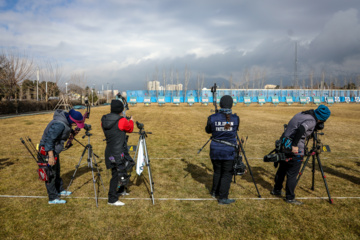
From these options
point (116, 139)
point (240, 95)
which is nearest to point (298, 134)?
point (116, 139)

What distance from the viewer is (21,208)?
4883 millimetres

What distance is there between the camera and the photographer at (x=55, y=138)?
4.64 metres

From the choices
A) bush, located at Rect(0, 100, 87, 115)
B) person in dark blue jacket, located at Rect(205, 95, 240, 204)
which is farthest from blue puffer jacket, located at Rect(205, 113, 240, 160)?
bush, located at Rect(0, 100, 87, 115)

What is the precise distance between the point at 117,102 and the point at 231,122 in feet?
7.76

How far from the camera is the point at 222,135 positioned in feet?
15.8

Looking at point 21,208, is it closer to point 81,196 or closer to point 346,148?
point 81,196

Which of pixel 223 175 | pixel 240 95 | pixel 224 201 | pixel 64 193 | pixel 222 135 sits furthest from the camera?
pixel 240 95

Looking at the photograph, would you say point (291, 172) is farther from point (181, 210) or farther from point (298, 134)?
point (181, 210)

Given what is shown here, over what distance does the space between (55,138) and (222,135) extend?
339 centimetres

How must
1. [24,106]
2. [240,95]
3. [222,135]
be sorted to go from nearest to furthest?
[222,135] → [24,106] → [240,95]

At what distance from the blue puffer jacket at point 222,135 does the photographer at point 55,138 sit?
2.87 m

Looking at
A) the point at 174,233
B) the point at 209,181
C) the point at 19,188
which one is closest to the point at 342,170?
the point at 209,181

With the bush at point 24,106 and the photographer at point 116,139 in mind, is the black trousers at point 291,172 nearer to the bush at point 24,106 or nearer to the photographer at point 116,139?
the photographer at point 116,139

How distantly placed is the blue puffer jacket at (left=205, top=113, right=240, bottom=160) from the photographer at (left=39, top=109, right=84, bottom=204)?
287cm
